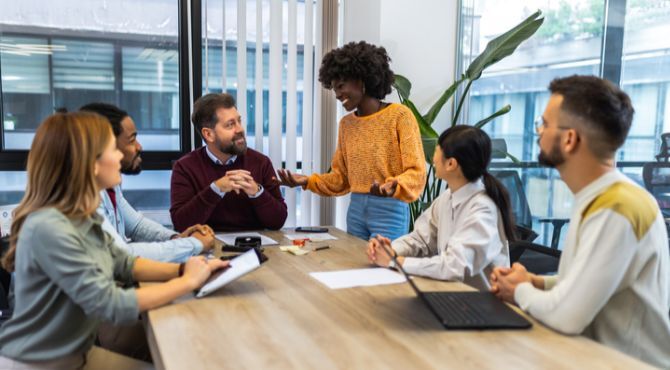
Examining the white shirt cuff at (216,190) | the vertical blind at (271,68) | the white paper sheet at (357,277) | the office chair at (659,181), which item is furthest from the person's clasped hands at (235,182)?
the office chair at (659,181)

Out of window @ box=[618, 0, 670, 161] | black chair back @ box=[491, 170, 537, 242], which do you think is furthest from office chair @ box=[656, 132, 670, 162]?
black chair back @ box=[491, 170, 537, 242]

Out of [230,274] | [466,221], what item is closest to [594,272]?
[466,221]

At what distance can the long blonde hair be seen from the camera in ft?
4.28

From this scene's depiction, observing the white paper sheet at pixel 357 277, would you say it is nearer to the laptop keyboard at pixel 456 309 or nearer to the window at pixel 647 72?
the laptop keyboard at pixel 456 309

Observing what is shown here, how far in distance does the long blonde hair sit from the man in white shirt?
1.12 meters

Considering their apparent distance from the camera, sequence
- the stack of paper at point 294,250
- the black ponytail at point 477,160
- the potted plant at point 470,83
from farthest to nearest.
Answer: the potted plant at point 470,83 → the stack of paper at point 294,250 → the black ponytail at point 477,160

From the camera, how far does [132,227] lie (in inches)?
92.4

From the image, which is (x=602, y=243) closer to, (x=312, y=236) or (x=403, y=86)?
(x=312, y=236)

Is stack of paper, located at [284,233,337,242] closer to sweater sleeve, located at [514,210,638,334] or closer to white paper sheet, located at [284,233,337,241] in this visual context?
white paper sheet, located at [284,233,337,241]

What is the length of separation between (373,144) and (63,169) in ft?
4.81

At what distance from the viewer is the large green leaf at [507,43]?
298cm

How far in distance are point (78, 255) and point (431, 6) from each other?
293 centimetres

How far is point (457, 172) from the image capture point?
1827mm

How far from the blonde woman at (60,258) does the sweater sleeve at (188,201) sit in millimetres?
A: 1123
